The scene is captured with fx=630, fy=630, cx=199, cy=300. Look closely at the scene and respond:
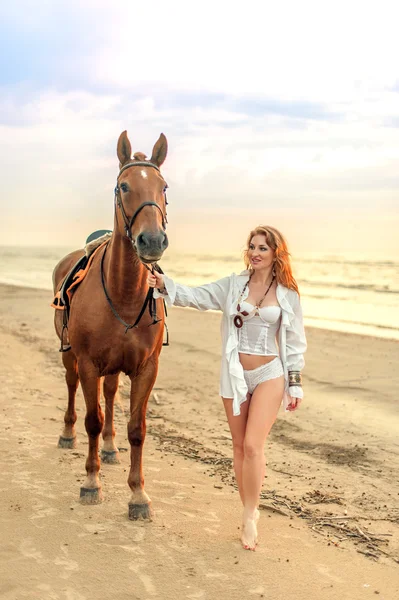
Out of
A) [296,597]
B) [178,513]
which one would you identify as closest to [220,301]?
[178,513]

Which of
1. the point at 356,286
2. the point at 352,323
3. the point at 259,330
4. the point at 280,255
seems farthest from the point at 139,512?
the point at 356,286

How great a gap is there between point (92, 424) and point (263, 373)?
1552 millimetres

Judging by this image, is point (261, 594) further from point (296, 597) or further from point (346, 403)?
point (346, 403)

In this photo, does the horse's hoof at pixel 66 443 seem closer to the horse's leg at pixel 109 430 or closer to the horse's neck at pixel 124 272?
the horse's leg at pixel 109 430

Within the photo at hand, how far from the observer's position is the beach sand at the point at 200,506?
3.63 m

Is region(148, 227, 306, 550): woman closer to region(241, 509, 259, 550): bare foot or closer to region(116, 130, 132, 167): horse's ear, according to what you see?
region(241, 509, 259, 550): bare foot

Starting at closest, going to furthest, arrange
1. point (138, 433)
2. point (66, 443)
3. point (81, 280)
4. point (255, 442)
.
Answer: point (255, 442), point (138, 433), point (81, 280), point (66, 443)

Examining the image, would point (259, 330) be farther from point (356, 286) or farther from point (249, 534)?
point (356, 286)

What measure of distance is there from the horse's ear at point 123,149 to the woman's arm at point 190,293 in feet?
2.84

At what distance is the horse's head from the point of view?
385 centimetres

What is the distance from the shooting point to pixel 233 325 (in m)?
4.16

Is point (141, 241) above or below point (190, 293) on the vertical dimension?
above

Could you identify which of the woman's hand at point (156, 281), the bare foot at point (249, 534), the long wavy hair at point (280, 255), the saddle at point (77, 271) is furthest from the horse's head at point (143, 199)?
the bare foot at point (249, 534)

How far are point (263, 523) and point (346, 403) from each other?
4.13 meters
